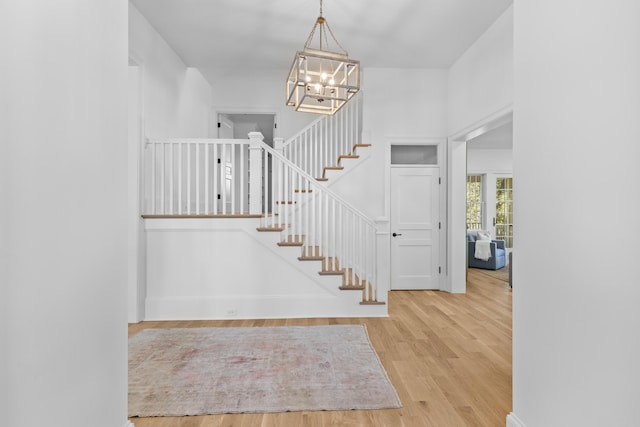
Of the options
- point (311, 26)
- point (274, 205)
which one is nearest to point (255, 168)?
point (274, 205)

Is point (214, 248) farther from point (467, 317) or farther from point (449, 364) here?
point (467, 317)

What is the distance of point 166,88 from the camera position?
449 cm

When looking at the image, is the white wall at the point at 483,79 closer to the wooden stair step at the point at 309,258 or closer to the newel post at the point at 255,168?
the wooden stair step at the point at 309,258

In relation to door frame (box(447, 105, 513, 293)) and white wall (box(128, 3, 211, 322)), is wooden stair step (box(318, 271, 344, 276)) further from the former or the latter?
door frame (box(447, 105, 513, 293))

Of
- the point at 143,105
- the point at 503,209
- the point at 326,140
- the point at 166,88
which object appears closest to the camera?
the point at 143,105

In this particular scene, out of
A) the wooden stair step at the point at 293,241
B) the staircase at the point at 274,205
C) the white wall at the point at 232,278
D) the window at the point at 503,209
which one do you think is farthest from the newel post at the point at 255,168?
→ the window at the point at 503,209

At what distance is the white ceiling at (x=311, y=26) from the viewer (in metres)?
3.66

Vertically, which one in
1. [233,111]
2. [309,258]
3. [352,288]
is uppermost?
[233,111]

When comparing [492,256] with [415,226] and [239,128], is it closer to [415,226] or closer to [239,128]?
[415,226]
